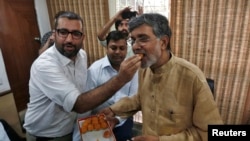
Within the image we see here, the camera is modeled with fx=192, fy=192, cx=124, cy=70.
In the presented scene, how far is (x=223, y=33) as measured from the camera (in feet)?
6.82

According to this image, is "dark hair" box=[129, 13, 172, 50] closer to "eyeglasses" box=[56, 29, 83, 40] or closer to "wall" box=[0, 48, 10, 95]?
"eyeglasses" box=[56, 29, 83, 40]

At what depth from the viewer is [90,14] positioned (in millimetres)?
2828

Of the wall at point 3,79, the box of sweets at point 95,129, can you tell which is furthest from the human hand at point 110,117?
the wall at point 3,79

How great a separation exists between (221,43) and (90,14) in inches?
71.1

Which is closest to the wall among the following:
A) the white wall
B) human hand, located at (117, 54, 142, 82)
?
the white wall

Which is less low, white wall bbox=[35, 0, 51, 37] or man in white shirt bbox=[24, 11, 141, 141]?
white wall bbox=[35, 0, 51, 37]

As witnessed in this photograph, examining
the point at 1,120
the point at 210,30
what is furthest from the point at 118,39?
the point at 1,120

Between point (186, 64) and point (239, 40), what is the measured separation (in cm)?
134

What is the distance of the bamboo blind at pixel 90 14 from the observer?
2752 mm

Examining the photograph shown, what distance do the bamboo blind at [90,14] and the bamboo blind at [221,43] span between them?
3.37 feet

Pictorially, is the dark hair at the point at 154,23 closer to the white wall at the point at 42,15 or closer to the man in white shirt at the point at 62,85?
the man in white shirt at the point at 62,85

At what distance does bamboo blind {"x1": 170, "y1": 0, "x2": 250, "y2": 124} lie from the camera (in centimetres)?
201

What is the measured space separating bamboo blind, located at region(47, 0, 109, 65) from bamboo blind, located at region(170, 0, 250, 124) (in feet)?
3.37

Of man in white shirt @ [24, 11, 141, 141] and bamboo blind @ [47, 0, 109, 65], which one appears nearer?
man in white shirt @ [24, 11, 141, 141]
